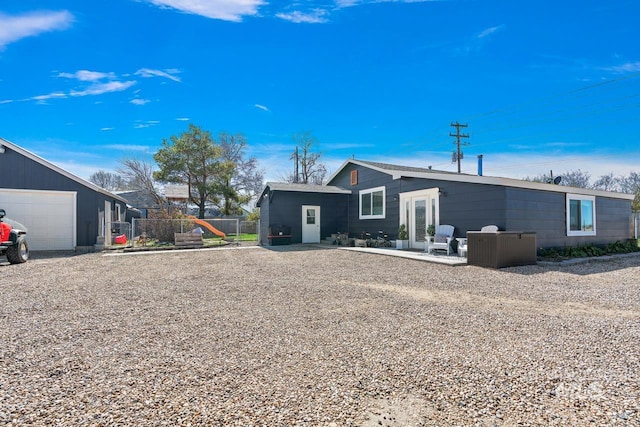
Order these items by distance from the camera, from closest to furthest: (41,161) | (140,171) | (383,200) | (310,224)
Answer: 1. (41,161)
2. (383,200)
3. (310,224)
4. (140,171)

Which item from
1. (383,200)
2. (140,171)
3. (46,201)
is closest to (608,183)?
(383,200)

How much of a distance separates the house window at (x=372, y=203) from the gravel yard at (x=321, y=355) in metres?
8.44

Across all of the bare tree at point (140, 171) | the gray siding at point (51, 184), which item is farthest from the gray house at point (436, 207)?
the bare tree at point (140, 171)

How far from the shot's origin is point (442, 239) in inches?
413

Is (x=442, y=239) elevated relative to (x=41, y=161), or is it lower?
lower

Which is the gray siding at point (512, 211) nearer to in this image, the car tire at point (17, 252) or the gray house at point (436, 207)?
the gray house at point (436, 207)

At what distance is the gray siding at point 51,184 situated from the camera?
38.5 ft

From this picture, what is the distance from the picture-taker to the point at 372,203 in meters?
14.7

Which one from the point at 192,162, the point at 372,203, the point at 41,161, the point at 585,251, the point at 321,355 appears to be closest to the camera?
the point at 321,355

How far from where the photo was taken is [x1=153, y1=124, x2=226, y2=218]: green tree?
79.1 ft

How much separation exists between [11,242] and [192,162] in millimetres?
15973

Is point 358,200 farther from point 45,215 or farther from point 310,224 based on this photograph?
point 45,215

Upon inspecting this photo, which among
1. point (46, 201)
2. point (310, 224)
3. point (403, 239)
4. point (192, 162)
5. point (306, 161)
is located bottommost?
point (403, 239)

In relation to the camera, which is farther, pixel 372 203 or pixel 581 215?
pixel 372 203
